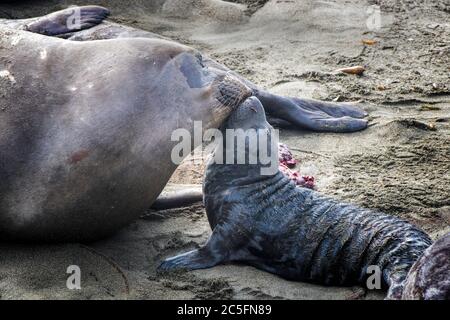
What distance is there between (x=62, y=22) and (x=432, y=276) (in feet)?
11.7

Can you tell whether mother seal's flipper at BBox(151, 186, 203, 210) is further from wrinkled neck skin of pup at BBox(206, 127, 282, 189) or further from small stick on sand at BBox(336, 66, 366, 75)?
small stick on sand at BBox(336, 66, 366, 75)

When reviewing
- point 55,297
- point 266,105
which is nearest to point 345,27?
point 266,105

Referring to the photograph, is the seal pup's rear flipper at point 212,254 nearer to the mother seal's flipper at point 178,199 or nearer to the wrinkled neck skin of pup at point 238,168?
the wrinkled neck skin of pup at point 238,168

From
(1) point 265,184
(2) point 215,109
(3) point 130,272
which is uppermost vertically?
(2) point 215,109

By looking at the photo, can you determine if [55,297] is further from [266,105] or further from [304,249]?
[266,105]

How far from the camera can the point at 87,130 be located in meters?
3.50

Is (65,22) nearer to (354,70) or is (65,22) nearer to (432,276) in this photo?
(354,70)

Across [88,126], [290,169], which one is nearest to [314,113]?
[290,169]

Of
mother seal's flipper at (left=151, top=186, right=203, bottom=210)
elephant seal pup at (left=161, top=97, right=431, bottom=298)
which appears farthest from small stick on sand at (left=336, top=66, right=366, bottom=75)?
elephant seal pup at (left=161, top=97, right=431, bottom=298)

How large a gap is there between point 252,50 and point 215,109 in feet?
9.57

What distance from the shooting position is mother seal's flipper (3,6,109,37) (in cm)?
545

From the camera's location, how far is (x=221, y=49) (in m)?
6.65

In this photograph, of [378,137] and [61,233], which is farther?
[378,137]

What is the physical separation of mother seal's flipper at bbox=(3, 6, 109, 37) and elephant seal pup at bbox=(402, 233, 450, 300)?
3.39 metres
